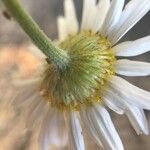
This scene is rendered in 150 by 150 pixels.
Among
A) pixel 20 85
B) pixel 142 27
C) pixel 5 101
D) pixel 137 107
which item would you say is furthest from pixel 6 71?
pixel 137 107

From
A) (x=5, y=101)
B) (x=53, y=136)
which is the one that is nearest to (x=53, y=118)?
(x=53, y=136)

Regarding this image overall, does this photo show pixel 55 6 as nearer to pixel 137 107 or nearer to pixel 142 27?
pixel 142 27

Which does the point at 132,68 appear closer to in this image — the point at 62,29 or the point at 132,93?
the point at 132,93

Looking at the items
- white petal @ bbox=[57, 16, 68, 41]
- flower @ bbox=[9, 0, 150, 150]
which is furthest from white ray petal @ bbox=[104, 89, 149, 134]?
white petal @ bbox=[57, 16, 68, 41]

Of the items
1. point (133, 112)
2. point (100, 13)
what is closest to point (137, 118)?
point (133, 112)

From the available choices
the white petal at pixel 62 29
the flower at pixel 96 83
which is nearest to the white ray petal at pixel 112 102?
the flower at pixel 96 83

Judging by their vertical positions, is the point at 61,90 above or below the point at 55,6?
below

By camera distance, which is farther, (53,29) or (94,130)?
(53,29)

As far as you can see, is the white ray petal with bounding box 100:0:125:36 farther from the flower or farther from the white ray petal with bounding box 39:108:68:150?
the white ray petal with bounding box 39:108:68:150
